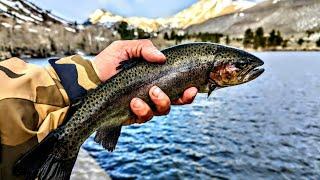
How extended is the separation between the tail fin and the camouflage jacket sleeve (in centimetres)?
11

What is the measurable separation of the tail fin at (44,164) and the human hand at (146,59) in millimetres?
1056

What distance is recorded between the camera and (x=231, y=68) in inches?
173

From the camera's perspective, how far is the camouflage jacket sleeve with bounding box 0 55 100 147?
3.32 metres

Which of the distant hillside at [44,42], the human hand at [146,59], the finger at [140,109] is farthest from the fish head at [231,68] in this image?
the distant hillside at [44,42]

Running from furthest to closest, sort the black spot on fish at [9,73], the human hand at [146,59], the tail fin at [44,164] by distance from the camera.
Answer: the human hand at [146,59], the black spot on fish at [9,73], the tail fin at [44,164]

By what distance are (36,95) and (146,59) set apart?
1.36 meters

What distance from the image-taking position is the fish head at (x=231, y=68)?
14.2ft

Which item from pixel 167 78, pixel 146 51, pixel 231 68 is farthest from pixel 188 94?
pixel 146 51

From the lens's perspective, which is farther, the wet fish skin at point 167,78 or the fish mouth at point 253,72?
the fish mouth at point 253,72

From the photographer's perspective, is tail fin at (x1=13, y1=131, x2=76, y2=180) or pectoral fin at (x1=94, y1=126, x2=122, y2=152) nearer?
tail fin at (x1=13, y1=131, x2=76, y2=180)

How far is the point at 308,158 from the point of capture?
61.6 ft

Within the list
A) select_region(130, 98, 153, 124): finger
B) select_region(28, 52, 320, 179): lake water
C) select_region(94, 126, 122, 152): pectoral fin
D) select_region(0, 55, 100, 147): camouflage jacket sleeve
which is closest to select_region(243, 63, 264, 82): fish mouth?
select_region(130, 98, 153, 124): finger

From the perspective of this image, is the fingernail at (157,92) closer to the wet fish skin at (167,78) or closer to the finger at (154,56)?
the wet fish skin at (167,78)

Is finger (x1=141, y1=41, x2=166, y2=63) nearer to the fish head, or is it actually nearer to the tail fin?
the fish head
